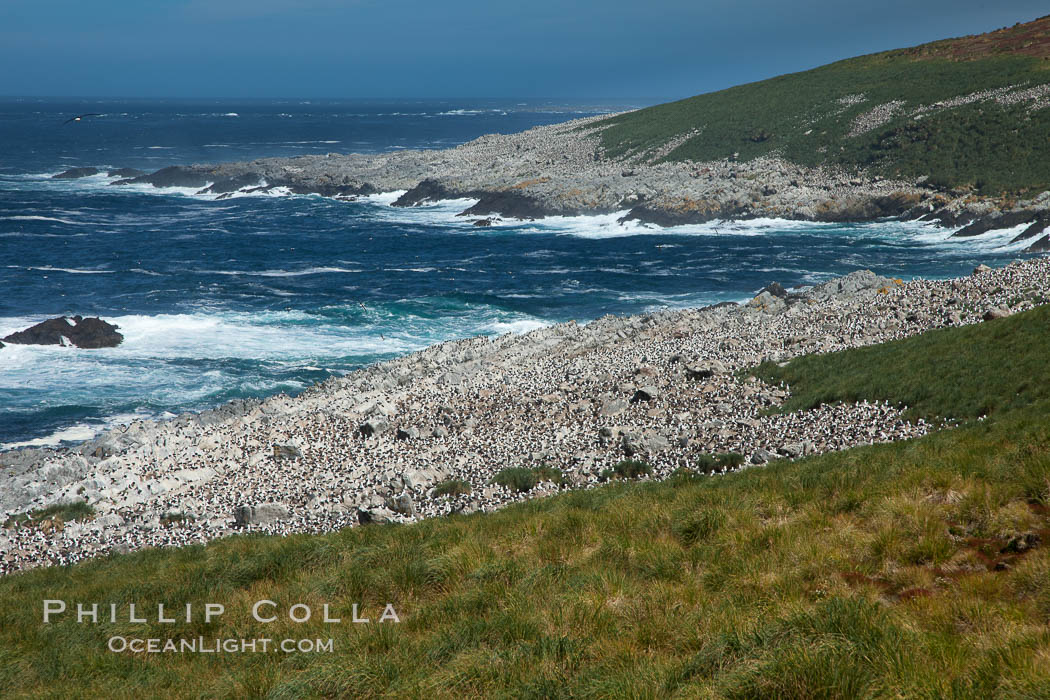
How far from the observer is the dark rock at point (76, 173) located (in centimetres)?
10219

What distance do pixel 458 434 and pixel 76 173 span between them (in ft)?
349

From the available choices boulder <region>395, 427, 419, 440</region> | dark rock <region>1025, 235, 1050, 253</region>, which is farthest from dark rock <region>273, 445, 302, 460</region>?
dark rock <region>1025, 235, 1050, 253</region>

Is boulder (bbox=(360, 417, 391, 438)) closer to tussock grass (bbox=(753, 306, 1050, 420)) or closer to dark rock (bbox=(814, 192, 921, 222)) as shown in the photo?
tussock grass (bbox=(753, 306, 1050, 420))

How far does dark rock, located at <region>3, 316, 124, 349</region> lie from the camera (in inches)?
1372

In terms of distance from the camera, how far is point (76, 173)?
104m

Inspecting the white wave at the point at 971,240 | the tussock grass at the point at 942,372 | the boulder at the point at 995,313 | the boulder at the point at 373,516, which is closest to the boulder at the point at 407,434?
the boulder at the point at 373,516

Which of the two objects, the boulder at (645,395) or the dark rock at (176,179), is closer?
the boulder at (645,395)

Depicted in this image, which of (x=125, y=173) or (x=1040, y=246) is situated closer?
(x=1040, y=246)

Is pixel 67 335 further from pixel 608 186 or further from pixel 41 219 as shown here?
pixel 608 186

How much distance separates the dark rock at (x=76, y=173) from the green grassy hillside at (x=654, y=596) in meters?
109

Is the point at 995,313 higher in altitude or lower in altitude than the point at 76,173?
lower

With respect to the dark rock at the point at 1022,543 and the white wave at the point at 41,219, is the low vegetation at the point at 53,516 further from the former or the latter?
the white wave at the point at 41,219

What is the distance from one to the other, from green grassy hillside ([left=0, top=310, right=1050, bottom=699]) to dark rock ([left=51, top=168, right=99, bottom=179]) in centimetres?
10871

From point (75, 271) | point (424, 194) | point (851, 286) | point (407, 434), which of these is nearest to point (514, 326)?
point (851, 286)
